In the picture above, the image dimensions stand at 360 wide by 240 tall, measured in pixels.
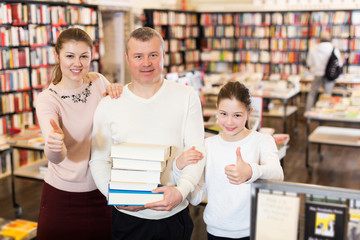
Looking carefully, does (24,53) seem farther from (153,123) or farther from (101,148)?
(153,123)

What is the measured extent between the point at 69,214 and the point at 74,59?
804 millimetres

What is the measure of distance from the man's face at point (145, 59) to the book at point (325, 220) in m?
0.89

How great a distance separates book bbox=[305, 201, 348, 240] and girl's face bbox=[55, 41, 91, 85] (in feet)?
4.22

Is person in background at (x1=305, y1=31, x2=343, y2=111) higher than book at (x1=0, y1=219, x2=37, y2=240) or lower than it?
higher

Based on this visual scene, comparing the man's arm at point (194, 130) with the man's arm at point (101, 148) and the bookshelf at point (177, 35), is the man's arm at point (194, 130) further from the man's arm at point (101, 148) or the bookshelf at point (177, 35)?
the bookshelf at point (177, 35)

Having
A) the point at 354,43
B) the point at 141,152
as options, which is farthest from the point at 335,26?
the point at 141,152

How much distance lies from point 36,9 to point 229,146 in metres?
5.10

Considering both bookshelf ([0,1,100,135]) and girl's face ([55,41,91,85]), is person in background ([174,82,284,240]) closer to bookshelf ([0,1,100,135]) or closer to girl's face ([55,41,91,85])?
girl's face ([55,41,91,85])

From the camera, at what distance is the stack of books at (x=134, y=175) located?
1542 mm

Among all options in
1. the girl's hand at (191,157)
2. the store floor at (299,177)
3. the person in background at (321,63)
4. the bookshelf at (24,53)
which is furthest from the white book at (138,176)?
the person in background at (321,63)

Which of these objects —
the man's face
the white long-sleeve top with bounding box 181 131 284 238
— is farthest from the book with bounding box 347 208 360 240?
the man's face

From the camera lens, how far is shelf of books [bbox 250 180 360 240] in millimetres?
1143

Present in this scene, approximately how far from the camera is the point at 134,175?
1556 millimetres

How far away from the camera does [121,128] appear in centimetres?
184
